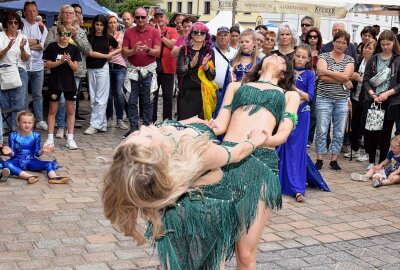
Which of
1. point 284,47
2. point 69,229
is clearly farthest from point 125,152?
point 284,47

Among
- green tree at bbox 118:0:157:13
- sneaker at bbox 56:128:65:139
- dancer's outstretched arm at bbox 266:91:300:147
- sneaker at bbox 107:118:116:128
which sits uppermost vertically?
green tree at bbox 118:0:157:13

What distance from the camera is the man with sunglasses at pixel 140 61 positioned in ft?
28.8

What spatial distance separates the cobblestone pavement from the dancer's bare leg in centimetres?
83

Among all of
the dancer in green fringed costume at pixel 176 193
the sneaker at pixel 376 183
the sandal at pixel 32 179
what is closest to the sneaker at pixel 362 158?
the sneaker at pixel 376 183

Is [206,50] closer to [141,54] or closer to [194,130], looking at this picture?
[141,54]

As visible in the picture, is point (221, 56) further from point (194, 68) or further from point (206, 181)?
point (206, 181)

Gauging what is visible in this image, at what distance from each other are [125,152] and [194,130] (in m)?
0.46

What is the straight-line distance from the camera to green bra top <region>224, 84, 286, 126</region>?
3.73 metres

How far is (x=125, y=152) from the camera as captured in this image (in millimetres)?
2531

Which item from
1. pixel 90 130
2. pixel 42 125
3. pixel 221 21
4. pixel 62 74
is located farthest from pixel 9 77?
pixel 221 21

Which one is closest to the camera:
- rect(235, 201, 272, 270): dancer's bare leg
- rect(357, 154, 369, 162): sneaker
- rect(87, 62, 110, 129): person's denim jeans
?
rect(235, 201, 272, 270): dancer's bare leg

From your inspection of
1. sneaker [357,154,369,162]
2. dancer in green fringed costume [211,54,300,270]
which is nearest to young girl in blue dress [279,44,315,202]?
dancer in green fringed costume [211,54,300,270]

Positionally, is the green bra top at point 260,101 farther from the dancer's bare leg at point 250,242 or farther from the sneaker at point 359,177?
the sneaker at point 359,177

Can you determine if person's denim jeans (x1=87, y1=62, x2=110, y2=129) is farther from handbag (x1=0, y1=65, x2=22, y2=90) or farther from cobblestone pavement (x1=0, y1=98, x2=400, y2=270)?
cobblestone pavement (x1=0, y1=98, x2=400, y2=270)
